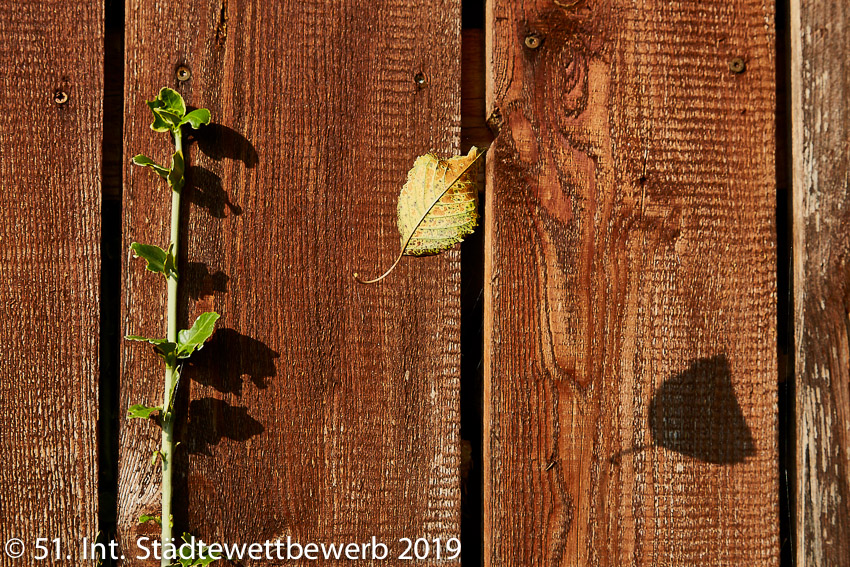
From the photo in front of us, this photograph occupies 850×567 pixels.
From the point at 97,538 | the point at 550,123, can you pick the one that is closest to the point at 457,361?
the point at 550,123

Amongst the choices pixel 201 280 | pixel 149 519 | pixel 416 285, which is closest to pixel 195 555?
pixel 149 519

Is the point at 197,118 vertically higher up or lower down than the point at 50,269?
higher up

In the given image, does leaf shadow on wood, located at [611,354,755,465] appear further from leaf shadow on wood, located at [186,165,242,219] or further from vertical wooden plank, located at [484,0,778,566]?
leaf shadow on wood, located at [186,165,242,219]

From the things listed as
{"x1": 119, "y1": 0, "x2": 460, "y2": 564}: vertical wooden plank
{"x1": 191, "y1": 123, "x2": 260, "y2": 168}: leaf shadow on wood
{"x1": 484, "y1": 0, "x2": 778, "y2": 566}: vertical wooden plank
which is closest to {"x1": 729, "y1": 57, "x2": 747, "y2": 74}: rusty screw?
{"x1": 484, "y1": 0, "x2": 778, "y2": 566}: vertical wooden plank

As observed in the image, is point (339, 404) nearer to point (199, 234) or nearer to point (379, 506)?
point (379, 506)

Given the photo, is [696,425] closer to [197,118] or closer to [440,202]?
[440,202]

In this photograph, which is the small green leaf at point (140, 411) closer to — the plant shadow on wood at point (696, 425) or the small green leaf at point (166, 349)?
the small green leaf at point (166, 349)
